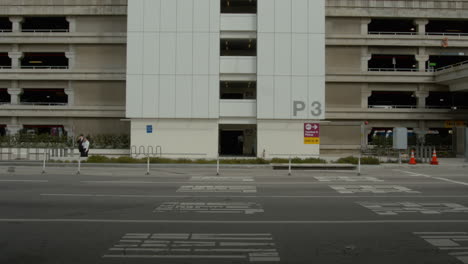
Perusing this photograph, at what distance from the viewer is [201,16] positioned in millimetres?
31109

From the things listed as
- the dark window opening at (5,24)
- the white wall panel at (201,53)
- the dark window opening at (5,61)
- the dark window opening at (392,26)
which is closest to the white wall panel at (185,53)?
the white wall panel at (201,53)

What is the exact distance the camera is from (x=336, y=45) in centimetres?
3856

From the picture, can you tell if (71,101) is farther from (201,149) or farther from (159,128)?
(201,149)

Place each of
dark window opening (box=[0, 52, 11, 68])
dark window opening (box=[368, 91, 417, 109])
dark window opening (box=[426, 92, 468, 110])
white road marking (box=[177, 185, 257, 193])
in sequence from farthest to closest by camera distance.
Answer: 1. dark window opening (box=[368, 91, 417, 109])
2. dark window opening (box=[426, 92, 468, 110])
3. dark window opening (box=[0, 52, 11, 68])
4. white road marking (box=[177, 185, 257, 193])

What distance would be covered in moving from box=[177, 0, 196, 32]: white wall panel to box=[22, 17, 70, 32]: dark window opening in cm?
1468

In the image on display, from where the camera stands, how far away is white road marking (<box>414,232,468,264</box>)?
21.6 ft

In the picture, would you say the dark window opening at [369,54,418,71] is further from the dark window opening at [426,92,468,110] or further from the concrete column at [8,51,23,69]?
the concrete column at [8,51,23,69]

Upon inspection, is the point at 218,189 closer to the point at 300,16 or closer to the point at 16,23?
the point at 300,16

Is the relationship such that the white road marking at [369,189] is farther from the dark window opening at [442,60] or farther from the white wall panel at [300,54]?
the dark window opening at [442,60]

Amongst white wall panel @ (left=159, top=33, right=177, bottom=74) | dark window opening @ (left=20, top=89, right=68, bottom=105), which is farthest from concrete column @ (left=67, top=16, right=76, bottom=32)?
white wall panel @ (left=159, top=33, right=177, bottom=74)

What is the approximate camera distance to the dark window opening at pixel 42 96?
4197 centimetres

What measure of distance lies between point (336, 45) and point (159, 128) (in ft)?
61.6

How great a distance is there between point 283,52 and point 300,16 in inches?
121

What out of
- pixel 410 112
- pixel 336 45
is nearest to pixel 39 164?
pixel 336 45
